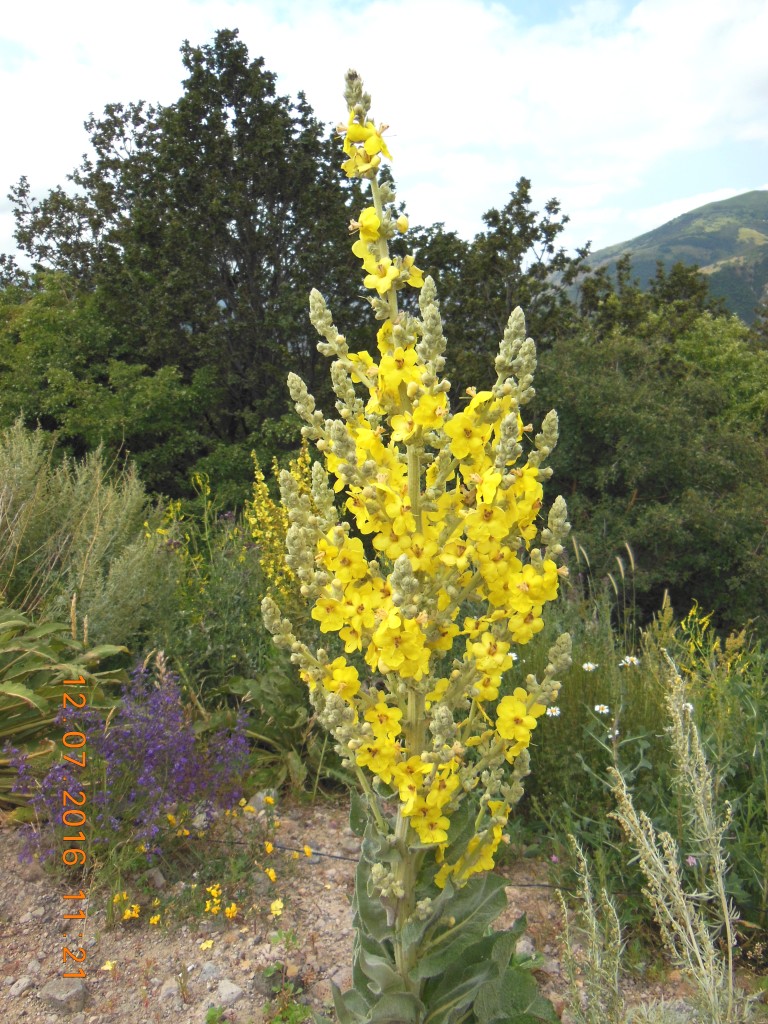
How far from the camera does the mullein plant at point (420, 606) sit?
5.38 feet

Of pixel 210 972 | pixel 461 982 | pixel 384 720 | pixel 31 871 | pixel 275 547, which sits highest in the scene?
pixel 384 720

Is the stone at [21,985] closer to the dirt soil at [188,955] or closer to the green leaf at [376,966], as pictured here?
the dirt soil at [188,955]

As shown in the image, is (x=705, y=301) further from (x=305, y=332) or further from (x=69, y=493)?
(x=69, y=493)

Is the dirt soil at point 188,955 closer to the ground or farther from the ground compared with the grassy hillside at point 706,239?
closer to the ground

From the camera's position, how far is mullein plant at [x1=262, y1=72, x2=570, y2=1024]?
1.64 meters

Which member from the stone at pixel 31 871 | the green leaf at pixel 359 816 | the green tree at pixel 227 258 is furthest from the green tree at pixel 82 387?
the green leaf at pixel 359 816

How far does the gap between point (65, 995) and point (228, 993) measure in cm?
50

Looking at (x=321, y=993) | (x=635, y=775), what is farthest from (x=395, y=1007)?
(x=635, y=775)

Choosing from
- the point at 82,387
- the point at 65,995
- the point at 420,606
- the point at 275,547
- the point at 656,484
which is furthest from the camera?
the point at 82,387

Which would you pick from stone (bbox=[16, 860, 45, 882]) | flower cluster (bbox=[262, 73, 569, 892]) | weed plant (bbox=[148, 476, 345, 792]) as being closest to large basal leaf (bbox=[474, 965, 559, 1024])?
flower cluster (bbox=[262, 73, 569, 892])

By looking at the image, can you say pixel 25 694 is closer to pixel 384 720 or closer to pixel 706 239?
pixel 384 720
